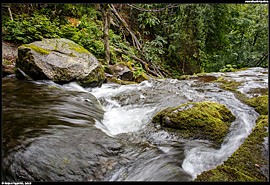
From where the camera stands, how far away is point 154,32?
1808cm

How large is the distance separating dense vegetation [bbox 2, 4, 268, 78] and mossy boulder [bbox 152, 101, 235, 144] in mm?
3901

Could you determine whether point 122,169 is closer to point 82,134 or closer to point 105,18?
point 82,134

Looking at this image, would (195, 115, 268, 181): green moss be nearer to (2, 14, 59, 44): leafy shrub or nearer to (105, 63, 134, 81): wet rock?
(105, 63, 134, 81): wet rock

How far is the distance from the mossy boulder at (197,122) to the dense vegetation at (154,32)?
3.90 meters

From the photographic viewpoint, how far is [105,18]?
23.3 ft

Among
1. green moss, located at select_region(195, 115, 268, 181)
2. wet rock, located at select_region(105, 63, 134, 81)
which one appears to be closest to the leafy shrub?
wet rock, located at select_region(105, 63, 134, 81)

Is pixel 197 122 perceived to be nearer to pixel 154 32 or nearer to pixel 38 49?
pixel 38 49

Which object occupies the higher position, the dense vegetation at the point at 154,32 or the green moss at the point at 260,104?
the dense vegetation at the point at 154,32

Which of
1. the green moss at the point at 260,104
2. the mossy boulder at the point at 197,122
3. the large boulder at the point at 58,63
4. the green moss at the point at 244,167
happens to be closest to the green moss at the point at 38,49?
the large boulder at the point at 58,63

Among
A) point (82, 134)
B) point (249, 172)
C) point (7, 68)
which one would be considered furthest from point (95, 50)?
point (249, 172)

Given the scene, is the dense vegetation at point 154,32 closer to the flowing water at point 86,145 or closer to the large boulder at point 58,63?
the large boulder at point 58,63

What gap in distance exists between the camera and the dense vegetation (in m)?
7.38

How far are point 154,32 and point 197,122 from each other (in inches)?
696

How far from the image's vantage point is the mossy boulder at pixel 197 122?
2.56 m
